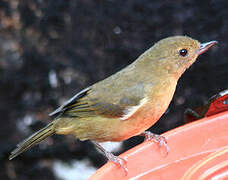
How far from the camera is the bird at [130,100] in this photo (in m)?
3.24

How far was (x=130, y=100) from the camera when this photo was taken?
3.39 meters

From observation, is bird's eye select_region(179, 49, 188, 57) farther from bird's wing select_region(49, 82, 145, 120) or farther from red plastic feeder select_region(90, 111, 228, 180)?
red plastic feeder select_region(90, 111, 228, 180)

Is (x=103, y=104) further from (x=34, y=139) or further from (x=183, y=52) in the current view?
(x=183, y=52)

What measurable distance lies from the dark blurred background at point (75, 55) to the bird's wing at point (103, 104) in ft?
3.97

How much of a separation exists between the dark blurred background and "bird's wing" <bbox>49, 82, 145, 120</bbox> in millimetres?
1210

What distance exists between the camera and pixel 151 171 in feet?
Answer: 7.61

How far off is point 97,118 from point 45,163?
6.64 ft

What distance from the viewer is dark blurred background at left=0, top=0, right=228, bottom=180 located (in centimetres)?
445

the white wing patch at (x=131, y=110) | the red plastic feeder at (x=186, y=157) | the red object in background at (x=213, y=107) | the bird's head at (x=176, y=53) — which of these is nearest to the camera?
the red plastic feeder at (x=186, y=157)

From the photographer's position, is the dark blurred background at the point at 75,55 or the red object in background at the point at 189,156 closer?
the red object in background at the point at 189,156

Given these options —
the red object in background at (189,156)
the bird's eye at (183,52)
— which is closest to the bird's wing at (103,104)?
the bird's eye at (183,52)

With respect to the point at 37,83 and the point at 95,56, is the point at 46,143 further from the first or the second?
the point at 95,56

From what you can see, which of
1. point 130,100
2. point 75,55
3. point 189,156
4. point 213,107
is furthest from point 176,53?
point 75,55

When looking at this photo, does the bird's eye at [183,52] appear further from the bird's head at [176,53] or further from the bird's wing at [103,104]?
the bird's wing at [103,104]
